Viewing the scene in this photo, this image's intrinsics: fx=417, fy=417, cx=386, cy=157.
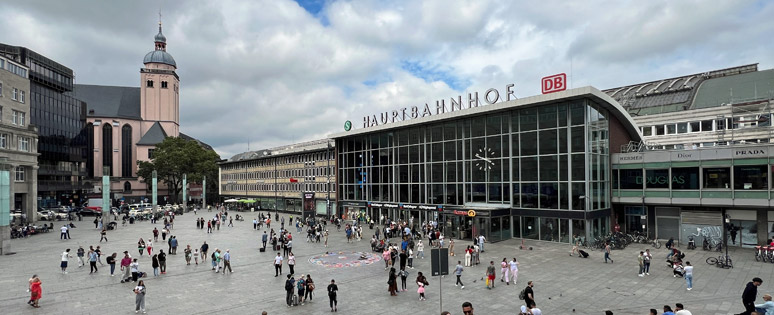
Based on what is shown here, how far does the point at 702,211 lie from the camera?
3412cm

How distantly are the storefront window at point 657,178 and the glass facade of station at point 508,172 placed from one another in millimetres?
3128

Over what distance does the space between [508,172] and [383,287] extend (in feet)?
72.8

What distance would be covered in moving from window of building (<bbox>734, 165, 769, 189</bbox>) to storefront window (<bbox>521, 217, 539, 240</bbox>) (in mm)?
15077

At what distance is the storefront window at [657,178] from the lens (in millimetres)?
35562

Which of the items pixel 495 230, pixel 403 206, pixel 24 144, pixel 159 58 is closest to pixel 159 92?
pixel 159 58

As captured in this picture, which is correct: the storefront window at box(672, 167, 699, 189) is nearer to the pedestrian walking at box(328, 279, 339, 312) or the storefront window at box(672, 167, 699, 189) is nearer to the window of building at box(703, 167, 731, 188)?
the window of building at box(703, 167, 731, 188)

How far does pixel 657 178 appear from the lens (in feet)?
118

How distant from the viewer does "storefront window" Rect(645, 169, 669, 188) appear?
117ft

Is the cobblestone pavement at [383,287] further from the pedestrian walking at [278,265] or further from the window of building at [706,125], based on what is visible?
the window of building at [706,125]

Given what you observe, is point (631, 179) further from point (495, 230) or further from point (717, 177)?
point (495, 230)

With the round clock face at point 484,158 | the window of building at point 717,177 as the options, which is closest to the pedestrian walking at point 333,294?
the round clock face at point 484,158

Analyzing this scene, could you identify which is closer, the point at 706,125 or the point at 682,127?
the point at 706,125

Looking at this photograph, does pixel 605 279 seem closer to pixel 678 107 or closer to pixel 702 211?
pixel 702 211

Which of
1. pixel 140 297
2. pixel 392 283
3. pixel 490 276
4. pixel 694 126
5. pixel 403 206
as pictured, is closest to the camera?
pixel 140 297
